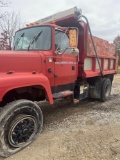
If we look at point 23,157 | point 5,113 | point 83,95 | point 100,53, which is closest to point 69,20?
point 100,53

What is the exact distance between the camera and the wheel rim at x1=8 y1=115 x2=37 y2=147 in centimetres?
316

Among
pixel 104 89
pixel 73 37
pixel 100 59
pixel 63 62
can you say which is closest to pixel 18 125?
pixel 63 62

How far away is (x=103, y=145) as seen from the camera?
3.45 metres

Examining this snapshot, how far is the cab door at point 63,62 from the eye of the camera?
4348mm

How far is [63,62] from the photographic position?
14.9 feet

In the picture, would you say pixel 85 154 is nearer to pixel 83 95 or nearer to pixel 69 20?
pixel 83 95

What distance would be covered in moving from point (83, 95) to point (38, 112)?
2.59 metres

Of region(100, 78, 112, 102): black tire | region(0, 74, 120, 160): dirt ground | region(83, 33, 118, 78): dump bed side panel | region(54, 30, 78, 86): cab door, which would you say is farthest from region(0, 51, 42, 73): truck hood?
region(100, 78, 112, 102): black tire

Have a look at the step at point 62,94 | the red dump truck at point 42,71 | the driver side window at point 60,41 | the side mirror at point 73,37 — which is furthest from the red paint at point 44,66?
the side mirror at point 73,37

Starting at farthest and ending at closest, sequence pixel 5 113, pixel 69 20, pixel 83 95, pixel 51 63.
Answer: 1. pixel 83 95
2. pixel 69 20
3. pixel 51 63
4. pixel 5 113

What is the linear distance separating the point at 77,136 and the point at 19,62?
1941mm

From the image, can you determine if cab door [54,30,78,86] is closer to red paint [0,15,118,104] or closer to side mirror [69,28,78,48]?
red paint [0,15,118,104]

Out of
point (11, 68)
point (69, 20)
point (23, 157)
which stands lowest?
point (23, 157)

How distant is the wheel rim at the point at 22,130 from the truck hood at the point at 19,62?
0.92 meters
